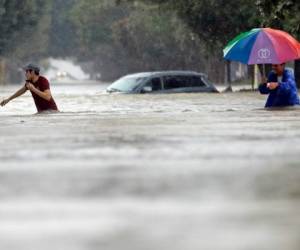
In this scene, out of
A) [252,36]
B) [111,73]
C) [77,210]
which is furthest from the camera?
[111,73]

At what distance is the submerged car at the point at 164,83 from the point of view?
2608 centimetres

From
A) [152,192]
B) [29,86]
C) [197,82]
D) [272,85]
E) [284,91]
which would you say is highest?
[152,192]

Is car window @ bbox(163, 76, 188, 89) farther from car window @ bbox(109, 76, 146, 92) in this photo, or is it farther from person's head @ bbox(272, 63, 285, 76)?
person's head @ bbox(272, 63, 285, 76)

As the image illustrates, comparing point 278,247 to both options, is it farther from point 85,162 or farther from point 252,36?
point 252,36

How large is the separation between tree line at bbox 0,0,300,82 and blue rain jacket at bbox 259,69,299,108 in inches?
324

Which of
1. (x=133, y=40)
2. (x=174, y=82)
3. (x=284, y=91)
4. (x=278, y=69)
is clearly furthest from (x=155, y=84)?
(x=133, y=40)

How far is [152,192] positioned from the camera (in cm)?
380

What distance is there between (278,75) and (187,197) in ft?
32.6

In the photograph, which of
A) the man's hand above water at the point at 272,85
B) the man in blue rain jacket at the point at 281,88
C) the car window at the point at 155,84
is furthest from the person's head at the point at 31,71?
the car window at the point at 155,84

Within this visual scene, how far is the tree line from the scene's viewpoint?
36.9m

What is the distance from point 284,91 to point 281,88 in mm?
75

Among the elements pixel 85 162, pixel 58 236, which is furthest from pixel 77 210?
pixel 85 162

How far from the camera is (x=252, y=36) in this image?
15.7 m

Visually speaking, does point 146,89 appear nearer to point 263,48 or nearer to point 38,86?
point 263,48
